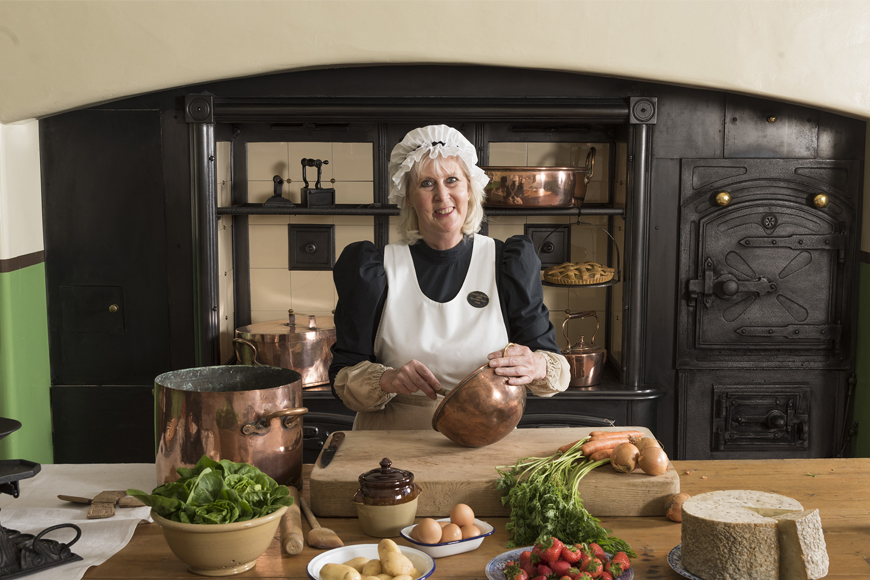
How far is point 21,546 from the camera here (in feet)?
4.21

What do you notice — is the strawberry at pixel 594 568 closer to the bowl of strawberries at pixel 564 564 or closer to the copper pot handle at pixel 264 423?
the bowl of strawberries at pixel 564 564

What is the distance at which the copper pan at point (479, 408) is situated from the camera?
160 centimetres

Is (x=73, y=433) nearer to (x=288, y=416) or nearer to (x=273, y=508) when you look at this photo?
(x=288, y=416)

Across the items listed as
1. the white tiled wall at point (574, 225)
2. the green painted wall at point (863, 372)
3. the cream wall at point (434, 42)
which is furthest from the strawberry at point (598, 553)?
the green painted wall at point (863, 372)

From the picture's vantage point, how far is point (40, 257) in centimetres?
339

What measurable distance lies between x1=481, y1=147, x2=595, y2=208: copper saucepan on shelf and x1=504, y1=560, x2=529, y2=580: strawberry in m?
2.30

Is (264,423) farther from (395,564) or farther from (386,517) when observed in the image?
(395,564)

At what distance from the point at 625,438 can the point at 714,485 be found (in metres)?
0.23


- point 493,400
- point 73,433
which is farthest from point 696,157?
point 73,433

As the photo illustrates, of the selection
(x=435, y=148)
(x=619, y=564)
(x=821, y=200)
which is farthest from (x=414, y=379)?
(x=821, y=200)

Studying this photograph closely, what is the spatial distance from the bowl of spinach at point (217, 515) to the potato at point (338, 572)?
119 millimetres

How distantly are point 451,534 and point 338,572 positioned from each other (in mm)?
233

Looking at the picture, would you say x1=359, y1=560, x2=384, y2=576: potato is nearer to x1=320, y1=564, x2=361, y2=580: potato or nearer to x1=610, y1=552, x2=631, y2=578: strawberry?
x1=320, y1=564, x2=361, y2=580: potato

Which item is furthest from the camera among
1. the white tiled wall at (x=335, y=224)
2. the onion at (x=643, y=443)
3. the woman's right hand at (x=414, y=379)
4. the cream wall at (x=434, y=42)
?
the white tiled wall at (x=335, y=224)
